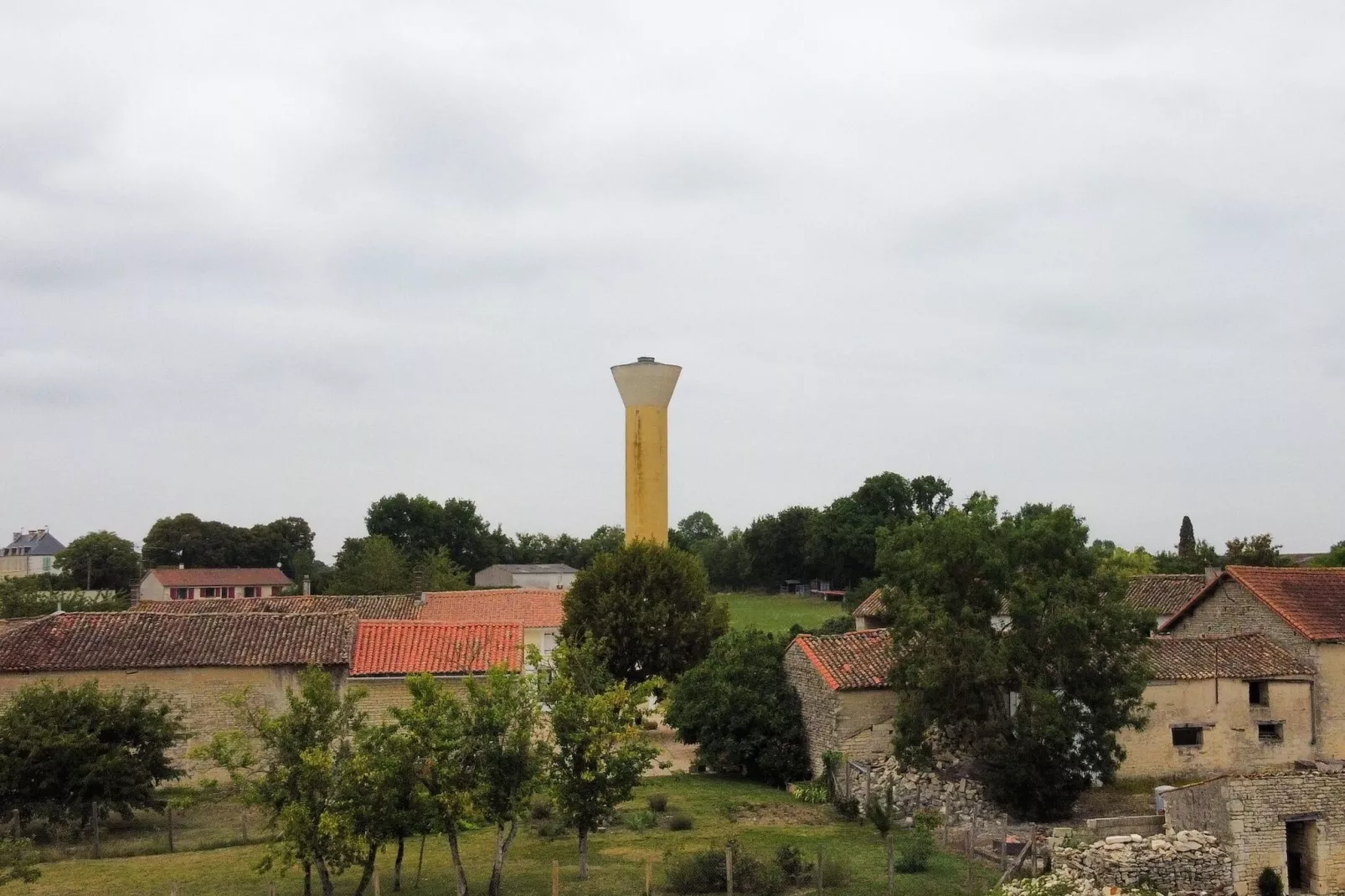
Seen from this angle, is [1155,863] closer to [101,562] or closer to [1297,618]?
[1297,618]

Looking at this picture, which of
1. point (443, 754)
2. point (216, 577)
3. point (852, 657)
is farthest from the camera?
point (216, 577)

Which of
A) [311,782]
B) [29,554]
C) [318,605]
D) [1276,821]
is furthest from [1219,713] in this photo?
[29,554]

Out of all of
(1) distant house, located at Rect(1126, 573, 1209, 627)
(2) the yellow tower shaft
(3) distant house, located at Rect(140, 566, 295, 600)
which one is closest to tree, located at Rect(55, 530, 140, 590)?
(3) distant house, located at Rect(140, 566, 295, 600)

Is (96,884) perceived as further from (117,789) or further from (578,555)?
(578,555)

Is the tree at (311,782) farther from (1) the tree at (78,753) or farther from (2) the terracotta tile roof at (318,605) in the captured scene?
(2) the terracotta tile roof at (318,605)

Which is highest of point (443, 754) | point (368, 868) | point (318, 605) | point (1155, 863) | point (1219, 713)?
point (318, 605)

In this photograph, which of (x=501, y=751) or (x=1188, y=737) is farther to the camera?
(x=1188, y=737)

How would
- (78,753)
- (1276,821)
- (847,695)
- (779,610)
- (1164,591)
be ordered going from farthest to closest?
(779,610) → (1164,591) → (847,695) → (78,753) → (1276,821)

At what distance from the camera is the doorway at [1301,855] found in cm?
2277

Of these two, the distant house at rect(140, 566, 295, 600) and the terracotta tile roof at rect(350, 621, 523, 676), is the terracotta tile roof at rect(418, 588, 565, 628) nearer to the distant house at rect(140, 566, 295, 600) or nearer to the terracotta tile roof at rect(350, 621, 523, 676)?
the terracotta tile roof at rect(350, 621, 523, 676)

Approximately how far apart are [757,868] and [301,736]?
837cm

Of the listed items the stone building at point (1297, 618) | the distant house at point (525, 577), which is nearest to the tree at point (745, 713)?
the stone building at point (1297, 618)

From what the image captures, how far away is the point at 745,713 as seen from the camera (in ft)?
105

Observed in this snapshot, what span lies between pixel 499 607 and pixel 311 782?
38.0m
